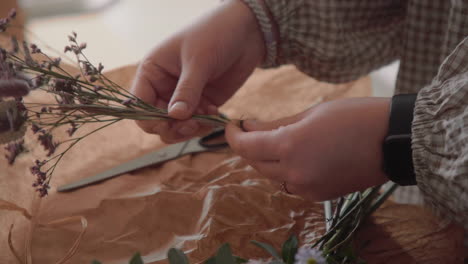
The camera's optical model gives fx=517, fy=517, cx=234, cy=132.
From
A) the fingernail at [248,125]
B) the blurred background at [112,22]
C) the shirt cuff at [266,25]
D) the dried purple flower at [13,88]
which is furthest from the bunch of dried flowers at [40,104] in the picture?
the blurred background at [112,22]

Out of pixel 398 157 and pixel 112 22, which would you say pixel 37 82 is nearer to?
pixel 398 157

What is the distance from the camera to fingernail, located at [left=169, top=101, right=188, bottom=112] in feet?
1.93

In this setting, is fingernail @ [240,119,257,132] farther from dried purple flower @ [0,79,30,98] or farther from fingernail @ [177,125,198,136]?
dried purple flower @ [0,79,30,98]

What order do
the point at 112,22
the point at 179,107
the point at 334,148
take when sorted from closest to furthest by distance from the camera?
the point at 334,148 < the point at 179,107 < the point at 112,22

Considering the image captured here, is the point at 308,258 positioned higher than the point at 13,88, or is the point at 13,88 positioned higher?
the point at 13,88

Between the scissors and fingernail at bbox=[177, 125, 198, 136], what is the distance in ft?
0.13

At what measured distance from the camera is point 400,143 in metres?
0.47

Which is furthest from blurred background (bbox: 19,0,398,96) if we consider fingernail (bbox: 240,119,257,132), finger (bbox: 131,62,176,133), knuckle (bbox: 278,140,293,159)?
knuckle (bbox: 278,140,293,159)

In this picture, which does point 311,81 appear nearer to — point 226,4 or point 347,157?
point 226,4

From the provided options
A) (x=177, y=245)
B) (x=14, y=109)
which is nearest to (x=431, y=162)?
(x=177, y=245)

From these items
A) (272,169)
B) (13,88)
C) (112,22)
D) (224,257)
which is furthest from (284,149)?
(112,22)

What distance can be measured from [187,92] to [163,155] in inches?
4.4

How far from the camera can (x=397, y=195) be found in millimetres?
875

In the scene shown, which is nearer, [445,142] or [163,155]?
[445,142]
